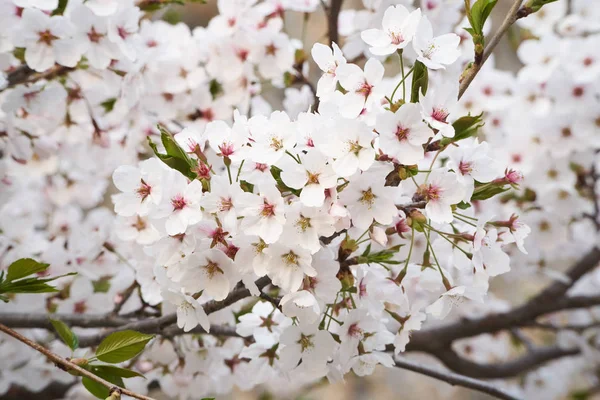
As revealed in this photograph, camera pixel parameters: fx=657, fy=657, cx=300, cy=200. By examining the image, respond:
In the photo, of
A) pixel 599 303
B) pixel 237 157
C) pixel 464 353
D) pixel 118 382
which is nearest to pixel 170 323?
pixel 118 382

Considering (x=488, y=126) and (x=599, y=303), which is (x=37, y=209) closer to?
(x=488, y=126)

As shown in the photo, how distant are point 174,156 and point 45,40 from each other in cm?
41

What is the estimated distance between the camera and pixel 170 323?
2.83 ft

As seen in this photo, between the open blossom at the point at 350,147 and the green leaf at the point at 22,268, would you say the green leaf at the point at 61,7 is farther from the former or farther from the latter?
the open blossom at the point at 350,147

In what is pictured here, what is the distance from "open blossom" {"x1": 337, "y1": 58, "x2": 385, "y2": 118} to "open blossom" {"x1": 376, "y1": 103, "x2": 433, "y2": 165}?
3 centimetres

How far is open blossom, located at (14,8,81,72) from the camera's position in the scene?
0.95 metres

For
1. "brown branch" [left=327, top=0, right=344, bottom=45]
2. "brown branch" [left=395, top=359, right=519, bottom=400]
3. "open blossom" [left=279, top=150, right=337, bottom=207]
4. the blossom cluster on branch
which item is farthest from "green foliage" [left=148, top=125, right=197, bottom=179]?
"brown branch" [left=327, top=0, right=344, bottom=45]

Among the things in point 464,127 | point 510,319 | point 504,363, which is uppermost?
point 464,127

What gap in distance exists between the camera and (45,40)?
972 millimetres

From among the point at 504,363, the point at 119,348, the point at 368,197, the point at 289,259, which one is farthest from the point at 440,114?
the point at 504,363

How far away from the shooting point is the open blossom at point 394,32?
0.70m

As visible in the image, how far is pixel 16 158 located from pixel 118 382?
0.52 meters

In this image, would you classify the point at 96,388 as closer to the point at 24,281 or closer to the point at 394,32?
the point at 24,281

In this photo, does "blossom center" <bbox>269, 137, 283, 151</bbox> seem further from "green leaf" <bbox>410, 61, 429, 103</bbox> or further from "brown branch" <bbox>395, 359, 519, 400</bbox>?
"brown branch" <bbox>395, 359, 519, 400</bbox>
